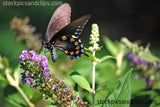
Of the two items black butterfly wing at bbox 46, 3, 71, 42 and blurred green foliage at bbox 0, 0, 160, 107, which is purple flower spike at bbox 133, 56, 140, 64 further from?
black butterfly wing at bbox 46, 3, 71, 42

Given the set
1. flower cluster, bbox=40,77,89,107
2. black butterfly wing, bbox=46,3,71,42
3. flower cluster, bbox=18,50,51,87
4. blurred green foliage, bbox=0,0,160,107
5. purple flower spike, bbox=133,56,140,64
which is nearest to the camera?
flower cluster, bbox=40,77,89,107

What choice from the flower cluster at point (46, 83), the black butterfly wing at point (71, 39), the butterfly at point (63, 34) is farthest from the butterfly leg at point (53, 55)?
the flower cluster at point (46, 83)

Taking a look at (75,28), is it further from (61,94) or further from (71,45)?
(61,94)

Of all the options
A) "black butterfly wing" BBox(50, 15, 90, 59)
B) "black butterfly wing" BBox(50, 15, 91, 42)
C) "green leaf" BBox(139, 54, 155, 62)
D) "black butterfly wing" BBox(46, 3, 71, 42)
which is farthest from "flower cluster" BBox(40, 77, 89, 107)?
"green leaf" BBox(139, 54, 155, 62)

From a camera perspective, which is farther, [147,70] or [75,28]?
[147,70]

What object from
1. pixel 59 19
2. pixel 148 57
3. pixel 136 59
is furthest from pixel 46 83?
pixel 136 59
